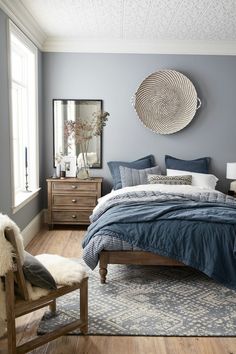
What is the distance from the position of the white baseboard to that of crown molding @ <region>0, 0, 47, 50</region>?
2.32m

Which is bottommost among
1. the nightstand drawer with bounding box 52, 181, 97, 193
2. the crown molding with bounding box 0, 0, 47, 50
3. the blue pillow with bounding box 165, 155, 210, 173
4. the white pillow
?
the nightstand drawer with bounding box 52, 181, 97, 193

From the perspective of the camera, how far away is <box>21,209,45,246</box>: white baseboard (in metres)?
4.12

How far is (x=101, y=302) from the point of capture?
2.72 m

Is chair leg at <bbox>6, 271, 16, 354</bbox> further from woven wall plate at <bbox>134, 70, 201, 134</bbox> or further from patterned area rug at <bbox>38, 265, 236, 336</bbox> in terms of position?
woven wall plate at <bbox>134, 70, 201, 134</bbox>

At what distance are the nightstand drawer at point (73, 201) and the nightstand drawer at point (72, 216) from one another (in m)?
0.10

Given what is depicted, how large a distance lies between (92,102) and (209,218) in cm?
271

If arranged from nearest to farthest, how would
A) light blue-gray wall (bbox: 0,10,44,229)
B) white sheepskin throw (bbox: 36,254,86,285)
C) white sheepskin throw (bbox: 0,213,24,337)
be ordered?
white sheepskin throw (bbox: 0,213,24,337) → white sheepskin throw (bbox: 36,254,86,285) → light blue-gray wall (bbox: 0,10,44,229)

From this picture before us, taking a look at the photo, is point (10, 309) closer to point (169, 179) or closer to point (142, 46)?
point (169, 179)

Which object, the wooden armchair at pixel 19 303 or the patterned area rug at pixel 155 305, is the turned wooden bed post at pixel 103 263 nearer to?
the patterned area rug at pixel 155 305

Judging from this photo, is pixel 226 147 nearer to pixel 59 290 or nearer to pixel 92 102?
pixel 92 102

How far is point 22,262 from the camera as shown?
6.26ft

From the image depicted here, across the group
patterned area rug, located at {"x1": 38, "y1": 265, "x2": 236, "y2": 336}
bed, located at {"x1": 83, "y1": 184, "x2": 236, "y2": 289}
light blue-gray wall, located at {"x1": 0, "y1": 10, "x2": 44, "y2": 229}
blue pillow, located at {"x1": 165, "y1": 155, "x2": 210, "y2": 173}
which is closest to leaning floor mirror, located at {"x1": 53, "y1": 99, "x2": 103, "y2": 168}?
blue pillow, located at {"x1": 165, "y1": 155, "x2": 210, "y2": 173}

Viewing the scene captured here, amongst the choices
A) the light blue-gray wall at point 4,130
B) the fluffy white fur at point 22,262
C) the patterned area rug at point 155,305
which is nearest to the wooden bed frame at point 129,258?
the patterned area rug at point 155,305

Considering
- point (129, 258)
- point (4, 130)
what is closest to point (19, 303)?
point (129, 258)
